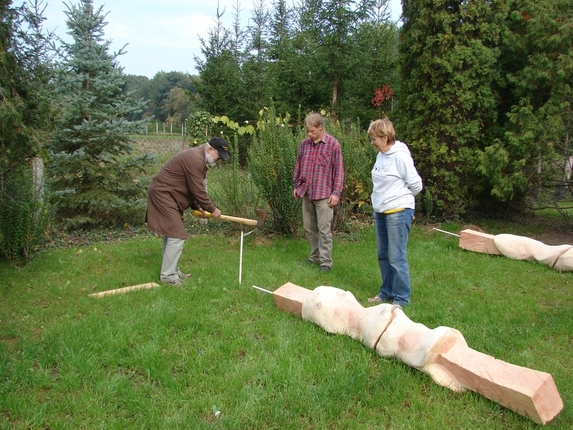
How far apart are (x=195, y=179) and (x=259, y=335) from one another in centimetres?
→ 212

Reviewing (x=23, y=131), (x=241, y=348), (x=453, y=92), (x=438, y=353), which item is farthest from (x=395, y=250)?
(x=453, y=92)

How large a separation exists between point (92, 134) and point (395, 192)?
5.58 m

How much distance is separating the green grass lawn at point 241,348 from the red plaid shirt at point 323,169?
1049 mm

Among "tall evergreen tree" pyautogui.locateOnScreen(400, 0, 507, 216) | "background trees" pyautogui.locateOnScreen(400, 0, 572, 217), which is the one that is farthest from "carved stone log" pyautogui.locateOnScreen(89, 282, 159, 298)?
"background trees" pyautogui.locateOnScreen(400, 0, 572, 217)

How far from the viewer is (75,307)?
14.9 feet

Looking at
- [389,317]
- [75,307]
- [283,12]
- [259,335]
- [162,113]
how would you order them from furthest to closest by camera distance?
1. [162,113]
2. [283,12]
3. [75,307]
4. [259,335]
5. [389,317]

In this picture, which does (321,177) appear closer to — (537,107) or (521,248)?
(521,248)

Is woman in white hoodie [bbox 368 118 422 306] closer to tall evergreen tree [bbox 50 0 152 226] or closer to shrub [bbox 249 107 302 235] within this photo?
shrub [bbox 249 107 302 235]

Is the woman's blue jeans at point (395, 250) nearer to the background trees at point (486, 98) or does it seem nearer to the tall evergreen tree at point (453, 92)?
the tall evergreen tree at point (453, 92)

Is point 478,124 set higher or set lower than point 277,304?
higher

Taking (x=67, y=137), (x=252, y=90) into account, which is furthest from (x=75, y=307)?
(x=252, y=90)

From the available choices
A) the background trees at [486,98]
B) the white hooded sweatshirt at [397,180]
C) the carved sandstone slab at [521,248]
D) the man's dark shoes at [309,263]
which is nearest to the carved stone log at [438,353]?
the white hooded sweatshirt at [397,180]

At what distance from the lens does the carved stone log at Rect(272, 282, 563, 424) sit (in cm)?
271

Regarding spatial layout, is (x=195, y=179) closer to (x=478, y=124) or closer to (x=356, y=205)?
(x=356, y=205)
